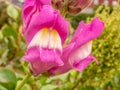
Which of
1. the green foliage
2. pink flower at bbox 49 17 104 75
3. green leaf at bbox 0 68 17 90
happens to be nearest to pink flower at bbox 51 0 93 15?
pink flower at bbox 49 17 104 75

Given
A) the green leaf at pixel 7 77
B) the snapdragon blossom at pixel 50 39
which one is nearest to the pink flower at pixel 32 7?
the snapdragon blossom at pixel 50 39

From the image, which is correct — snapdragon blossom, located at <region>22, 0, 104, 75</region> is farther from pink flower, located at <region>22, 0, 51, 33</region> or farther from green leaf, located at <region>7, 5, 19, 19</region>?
green leaf, located at <region>7, 5, 19, 19</region>

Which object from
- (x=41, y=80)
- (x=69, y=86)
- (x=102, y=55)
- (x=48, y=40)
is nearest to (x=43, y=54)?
(x=48, y=40)

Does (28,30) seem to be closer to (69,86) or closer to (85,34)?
(85,34)

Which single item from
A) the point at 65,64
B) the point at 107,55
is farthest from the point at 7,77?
the point at 107,55

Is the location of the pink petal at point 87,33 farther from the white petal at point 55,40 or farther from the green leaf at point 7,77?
the green leaf at point 7,77
